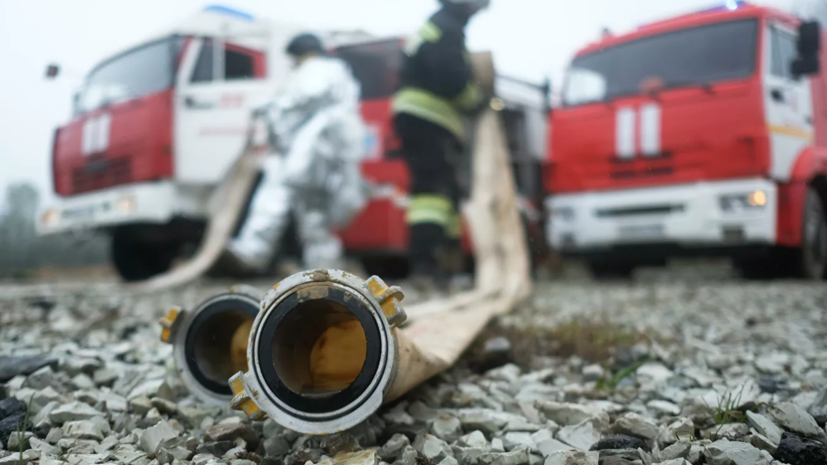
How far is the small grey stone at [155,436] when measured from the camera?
1.43m

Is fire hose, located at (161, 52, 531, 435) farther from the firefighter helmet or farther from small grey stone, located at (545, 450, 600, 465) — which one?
the firefighter helmet

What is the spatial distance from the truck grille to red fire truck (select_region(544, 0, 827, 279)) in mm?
3664

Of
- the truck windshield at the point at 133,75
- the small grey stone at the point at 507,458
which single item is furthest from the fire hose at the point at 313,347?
the truck windshield at the point at 133,75

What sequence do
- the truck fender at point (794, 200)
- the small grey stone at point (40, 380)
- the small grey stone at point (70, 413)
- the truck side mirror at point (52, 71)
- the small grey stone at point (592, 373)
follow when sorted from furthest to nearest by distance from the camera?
the truck fender at point (794, 200) → the truck side mirror at point (52, 71) → the small grey stone at point (592, 373) → the small grey stone at point (40, 380) → the small grey stone at point (70, 413)

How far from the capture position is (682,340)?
9.11 feet

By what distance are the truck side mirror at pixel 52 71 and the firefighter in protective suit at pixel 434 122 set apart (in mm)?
2254

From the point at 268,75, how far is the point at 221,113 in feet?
1.85

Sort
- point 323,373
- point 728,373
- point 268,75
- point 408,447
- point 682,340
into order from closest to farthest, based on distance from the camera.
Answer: point 408,447 → point 323,373 → point 728,373 → point 682,340 → point 268,75

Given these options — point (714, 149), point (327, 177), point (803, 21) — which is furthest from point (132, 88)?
point (803, 21)

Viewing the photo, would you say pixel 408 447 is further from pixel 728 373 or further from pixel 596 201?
pixel 596 201

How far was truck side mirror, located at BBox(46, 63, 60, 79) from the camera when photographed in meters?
4.43

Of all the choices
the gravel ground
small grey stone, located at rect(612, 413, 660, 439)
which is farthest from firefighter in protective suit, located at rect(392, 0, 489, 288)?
small grey stone, located at rect(612, 413, 660, 439)

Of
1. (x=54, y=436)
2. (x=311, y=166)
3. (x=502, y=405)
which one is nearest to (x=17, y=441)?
(x=54, y=436)

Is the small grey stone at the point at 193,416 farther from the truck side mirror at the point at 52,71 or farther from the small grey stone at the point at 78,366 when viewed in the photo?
the truck side mirror at the point at 52,71
